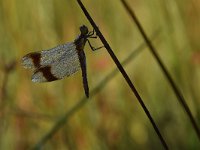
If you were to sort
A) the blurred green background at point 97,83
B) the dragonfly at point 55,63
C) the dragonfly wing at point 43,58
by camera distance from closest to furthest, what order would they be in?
the dragonfly at point 55,63 → the dragonfly wing at point 43,58 → the blurred green background at point 97,83

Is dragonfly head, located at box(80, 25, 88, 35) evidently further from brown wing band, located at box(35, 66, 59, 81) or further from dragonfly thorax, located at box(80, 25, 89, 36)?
brown wing band, located at box(35, 66, 59, 81)

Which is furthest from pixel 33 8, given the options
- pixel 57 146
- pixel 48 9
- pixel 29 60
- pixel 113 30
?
pixel 29 60

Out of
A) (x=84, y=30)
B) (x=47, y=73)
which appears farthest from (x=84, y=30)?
(x=47, y=73)

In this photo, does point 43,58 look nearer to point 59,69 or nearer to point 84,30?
point 59,69

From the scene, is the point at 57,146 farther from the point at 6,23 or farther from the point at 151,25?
the point at 151,25

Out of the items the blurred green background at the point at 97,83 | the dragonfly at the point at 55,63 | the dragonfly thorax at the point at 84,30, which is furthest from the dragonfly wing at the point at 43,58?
the blurred green background at the point at 97,83

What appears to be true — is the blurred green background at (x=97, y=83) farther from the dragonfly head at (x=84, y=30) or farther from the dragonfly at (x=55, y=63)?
the dragonfly head at (x=84, y=30)
